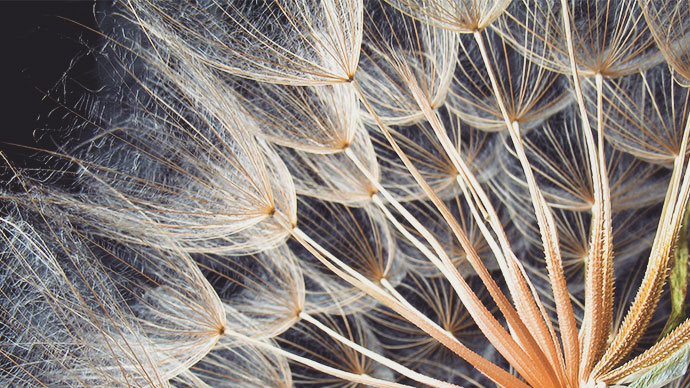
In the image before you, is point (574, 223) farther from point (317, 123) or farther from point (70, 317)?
point (70, 317)

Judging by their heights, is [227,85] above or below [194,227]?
above

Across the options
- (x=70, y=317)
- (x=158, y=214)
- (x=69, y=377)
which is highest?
(x=158, y=214)

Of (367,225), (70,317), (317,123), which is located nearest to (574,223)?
(367,225)

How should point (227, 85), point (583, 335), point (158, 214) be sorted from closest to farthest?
point (583, 335) → point (158, 214) → point (227, 85)

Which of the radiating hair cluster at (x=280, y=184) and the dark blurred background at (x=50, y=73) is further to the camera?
the dark blurred background at (x=50, y=73)

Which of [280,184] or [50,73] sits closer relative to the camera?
[50,73]

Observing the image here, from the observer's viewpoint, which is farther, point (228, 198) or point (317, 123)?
point (317, 123)

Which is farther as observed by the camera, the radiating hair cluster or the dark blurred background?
the dark blurred background

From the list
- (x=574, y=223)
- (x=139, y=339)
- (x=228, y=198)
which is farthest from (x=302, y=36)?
(x=574, y=223)

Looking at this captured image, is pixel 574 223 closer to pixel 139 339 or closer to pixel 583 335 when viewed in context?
pixel 583 335

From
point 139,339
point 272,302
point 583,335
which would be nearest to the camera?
point 583,335
